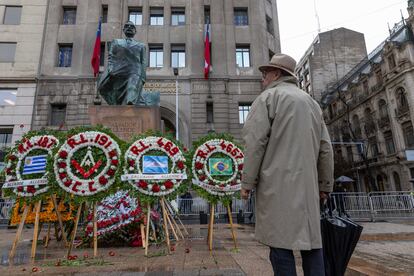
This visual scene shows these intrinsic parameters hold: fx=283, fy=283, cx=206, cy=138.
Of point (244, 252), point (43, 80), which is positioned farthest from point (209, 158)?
point (43, 80)

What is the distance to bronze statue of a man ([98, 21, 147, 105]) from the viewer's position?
341 inches

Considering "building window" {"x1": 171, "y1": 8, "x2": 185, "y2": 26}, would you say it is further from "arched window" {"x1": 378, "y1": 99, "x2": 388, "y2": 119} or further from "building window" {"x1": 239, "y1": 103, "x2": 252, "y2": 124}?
"arched window" {"x1": 378, "y1": 99, "x2": 388, "y2": 119}

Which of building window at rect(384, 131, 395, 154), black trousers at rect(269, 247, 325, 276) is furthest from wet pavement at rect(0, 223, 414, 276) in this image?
building window at rect(384, 131, 395, 154)

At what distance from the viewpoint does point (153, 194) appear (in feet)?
17.1

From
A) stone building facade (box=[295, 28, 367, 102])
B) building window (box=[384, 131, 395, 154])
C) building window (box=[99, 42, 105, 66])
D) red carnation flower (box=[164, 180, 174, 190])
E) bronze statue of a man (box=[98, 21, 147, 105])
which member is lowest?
red carnation flower (box=[164, 180, 174, 190])

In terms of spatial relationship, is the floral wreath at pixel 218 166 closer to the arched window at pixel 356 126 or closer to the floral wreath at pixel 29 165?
the floral wreath at pixel 29 165

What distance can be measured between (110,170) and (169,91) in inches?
707

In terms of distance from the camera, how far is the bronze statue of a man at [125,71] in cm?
866

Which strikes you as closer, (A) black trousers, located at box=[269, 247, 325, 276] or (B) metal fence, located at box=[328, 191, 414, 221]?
(A) black trousers, located at box=[269, 247, 325, 276]

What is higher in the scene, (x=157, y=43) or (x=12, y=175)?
(x=157, y=43)

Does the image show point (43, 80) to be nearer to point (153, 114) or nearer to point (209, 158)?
point (153, 114)

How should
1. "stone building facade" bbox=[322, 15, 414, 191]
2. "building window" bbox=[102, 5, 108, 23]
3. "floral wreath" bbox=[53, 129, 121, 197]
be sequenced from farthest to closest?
"stone building facade" bbox=[322, 15, 414, 191] → "building window" bbox=[102, 5, 108, 23] → "floral wreath" bbox=[53, 129, 121, 197]

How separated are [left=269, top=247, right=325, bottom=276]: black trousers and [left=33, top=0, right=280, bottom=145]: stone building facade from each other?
1935 cm

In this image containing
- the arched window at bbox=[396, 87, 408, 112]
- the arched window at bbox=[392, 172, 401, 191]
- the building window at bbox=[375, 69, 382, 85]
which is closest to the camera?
the arched window at bbox=[396, 87, 408, 112]
